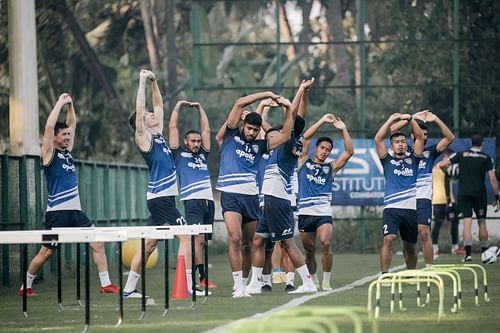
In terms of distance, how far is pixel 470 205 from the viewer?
2736 cm

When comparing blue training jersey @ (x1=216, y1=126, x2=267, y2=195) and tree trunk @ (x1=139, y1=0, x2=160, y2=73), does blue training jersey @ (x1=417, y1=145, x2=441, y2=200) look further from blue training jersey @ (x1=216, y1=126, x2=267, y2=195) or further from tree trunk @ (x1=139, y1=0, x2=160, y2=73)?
tree trunk @ (x1=139, y1=0, x2=160, y2=73)

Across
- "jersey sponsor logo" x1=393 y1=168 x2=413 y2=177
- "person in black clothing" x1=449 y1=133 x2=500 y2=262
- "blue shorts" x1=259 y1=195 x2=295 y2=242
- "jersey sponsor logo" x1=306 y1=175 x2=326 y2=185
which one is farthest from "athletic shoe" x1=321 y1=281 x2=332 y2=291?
"person in black clothing" x1=449 y1=133 x2=500 y2=262

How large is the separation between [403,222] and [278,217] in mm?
2115

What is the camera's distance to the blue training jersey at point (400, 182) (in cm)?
1981

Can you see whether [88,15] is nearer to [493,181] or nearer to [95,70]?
[95,70]

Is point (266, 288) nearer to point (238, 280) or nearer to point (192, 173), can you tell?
point (238, 280)

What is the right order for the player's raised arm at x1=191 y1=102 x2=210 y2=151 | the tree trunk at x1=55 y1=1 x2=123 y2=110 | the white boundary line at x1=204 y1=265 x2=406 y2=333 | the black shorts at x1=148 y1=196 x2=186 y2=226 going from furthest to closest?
1. the tree trunk at x1=55 y1=1 x2=123 y2=110
2. the player's raised arm at x1=191 y1=102 x2=210 y2=151
3. the black shorts at x1=148 y1=196 x2=186 y2=226
4. the white boundary line at x1=204 y1=265 x2=406 y2=333

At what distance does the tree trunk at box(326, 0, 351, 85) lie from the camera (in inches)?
1644

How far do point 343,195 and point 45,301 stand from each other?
51.0ft

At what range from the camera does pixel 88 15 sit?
5250 centimetres

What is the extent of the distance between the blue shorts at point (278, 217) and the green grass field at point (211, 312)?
76cm

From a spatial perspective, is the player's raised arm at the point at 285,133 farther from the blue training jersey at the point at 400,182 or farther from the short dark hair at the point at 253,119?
the blue training jersey at the point at 400,182

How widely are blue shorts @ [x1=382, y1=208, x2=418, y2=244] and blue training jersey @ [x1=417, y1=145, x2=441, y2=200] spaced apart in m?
2.10

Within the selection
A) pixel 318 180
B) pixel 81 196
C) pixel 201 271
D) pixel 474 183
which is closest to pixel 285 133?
pixel 318 180
